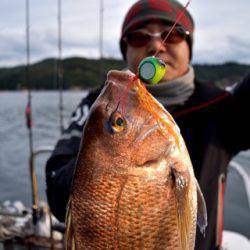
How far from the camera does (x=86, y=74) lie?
42969mm

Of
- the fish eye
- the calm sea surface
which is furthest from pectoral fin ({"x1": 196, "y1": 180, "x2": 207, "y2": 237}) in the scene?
the calm sea surface

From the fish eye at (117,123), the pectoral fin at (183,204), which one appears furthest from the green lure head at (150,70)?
the pectoral fin at (183,204)

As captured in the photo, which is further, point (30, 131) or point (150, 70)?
point (30, 131)

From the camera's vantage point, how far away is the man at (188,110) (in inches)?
99.7

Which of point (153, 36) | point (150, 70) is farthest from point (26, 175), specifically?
point (150, 70)

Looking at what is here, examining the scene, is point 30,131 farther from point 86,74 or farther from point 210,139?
point 86,74

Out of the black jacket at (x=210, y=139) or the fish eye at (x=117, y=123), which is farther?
the black jacket at (x=210, y=139)

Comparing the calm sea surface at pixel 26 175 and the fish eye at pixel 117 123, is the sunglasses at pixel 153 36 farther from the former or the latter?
the calm sea surface at pixel 26 175

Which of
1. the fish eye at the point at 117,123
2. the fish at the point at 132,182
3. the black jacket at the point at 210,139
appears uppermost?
the fish eye at the point at 117,123

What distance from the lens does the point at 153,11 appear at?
8.60 ft

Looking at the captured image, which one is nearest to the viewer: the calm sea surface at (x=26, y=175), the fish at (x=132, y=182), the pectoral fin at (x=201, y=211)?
the fish at (x=132, y=182)

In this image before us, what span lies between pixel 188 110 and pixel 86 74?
4097cm

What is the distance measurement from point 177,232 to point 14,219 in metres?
4.99

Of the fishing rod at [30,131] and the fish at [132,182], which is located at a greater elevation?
the fish at [132,182]
